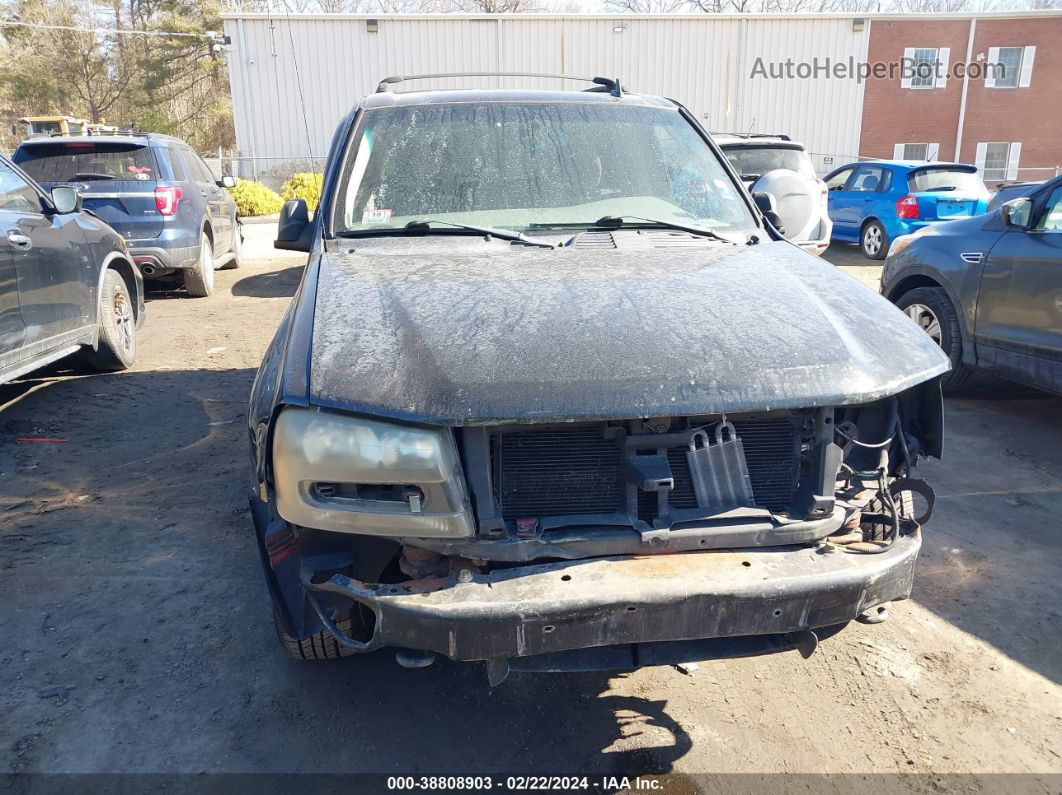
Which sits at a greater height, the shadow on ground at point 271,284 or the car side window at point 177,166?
the car side window at point 177,166

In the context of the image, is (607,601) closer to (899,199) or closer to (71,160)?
(71,160)

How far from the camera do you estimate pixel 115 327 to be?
20.7ft

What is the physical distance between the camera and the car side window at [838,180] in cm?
1337

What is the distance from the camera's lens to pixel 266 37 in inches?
930

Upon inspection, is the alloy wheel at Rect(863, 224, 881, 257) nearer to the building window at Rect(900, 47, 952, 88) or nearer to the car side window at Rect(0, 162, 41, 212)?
the car side window at Rect(0, 162, 41, 212)

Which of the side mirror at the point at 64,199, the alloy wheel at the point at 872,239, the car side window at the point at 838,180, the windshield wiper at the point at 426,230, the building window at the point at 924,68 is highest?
the building window at the point at 924,68

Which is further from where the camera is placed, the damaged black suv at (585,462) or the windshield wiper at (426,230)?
the windshield wiper at (426,230)

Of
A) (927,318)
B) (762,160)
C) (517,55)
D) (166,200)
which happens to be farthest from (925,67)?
(166,200)

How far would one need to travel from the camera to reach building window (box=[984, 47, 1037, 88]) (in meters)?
27.0

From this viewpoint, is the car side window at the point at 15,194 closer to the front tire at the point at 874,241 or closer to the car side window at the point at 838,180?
the front tire at the point at 874,241

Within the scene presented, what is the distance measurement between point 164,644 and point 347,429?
1.52 meters

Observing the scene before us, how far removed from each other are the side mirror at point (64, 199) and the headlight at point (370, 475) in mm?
4336

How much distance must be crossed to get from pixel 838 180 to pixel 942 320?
909 cm

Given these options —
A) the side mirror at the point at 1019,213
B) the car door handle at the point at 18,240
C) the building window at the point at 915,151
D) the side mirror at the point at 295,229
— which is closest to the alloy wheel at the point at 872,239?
the side mirror at the point at 1019,213
